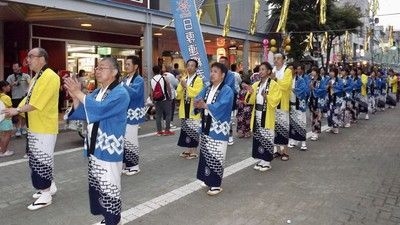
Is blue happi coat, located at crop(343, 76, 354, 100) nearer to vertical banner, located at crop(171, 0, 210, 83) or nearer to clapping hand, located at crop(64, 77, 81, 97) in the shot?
vertical banner, located at crop(171, 0, 210, 83)

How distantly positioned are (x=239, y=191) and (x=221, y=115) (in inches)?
44.5

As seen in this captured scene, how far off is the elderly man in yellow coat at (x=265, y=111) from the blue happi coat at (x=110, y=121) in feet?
10.2

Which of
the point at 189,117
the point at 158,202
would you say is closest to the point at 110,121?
the point at 158,202

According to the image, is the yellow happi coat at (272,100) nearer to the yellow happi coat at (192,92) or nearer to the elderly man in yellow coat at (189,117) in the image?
the yellow happi coat at (192,92)

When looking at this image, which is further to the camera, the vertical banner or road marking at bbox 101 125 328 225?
the vertical banner

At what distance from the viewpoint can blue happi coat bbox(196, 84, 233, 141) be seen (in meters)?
5.54

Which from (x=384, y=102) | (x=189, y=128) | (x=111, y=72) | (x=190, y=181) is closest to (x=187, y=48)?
(x=189, y=128)

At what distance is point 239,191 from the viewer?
588cm

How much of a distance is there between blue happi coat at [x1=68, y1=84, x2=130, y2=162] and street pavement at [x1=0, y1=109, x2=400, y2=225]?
3.42 feet

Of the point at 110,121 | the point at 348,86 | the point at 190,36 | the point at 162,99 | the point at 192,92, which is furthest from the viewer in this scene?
the point at 348,86

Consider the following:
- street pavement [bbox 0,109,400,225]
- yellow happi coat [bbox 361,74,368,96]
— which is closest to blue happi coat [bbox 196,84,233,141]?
street pavement [bbox 0,109,400,225]

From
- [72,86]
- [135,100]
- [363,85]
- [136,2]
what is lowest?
[135,100]

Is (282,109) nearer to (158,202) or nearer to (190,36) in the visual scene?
(190,36)

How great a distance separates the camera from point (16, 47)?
14.3 meters
